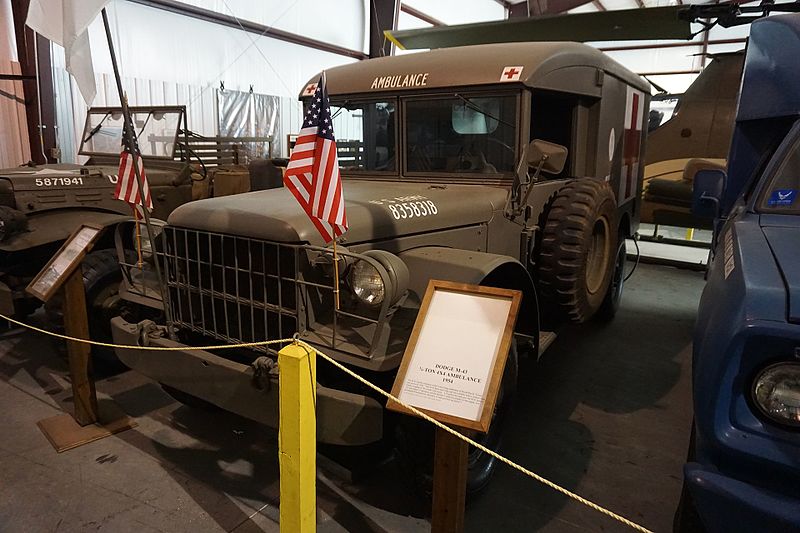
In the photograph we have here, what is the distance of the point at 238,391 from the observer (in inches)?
96.3

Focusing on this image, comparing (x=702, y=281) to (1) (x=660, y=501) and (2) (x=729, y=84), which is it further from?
(1) (x=660, y=501)

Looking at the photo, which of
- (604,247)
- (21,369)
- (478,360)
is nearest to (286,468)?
(478,360)

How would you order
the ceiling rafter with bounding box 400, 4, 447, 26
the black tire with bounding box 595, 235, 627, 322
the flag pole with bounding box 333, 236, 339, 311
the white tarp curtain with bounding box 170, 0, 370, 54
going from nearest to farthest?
1. the flag pole with bounding box 333, 236, 339, 311
2. the black tire with bounding box 595, 235, 627, 322
3. the white tarp curtain with bounding box 170, 0, 370, 54
4. the ceiling rafter with bounding box 400, 4, 447, 26

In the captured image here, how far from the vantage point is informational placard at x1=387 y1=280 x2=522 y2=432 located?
183 cm

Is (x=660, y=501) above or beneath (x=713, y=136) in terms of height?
beneath

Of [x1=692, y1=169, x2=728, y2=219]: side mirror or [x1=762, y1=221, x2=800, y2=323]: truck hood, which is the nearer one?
[x1=762, y1=221, x2=800, y2=323]: truck hood

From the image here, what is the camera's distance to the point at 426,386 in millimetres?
1914

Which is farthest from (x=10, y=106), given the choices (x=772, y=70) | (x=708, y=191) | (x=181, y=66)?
(x=772, y=70)

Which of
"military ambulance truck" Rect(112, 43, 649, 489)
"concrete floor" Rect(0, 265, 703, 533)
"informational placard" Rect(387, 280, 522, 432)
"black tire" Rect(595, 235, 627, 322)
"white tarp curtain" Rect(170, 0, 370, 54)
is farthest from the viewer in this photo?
"white tarp curtain" Rect(170, 0, 370, 54)

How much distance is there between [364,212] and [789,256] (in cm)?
178

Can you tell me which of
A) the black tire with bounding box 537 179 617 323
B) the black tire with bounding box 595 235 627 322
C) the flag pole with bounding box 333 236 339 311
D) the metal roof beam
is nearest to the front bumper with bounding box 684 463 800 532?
the flag pole with bounding box 333 236 339 311

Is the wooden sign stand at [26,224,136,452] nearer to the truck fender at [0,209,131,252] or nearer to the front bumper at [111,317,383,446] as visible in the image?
the front bumper at [111,317,383,446]

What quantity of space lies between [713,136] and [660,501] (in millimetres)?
7457

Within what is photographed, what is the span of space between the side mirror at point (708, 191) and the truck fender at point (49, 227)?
12.8 ft
